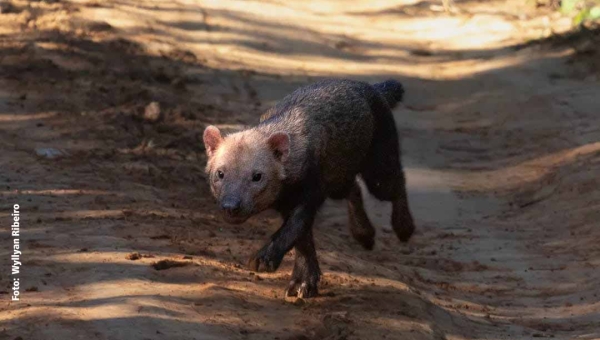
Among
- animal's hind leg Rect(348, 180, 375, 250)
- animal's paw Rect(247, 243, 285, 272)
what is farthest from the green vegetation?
animal's paw Rect(247, 243, 285, 272)

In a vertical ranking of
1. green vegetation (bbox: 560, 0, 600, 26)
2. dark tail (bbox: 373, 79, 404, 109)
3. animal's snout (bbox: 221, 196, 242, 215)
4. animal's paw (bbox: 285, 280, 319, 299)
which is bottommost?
animal's paw (bbox: 285, 280, 319, 299)

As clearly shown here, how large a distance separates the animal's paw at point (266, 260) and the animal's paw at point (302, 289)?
70cm

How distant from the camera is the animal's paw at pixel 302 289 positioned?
24.6ft

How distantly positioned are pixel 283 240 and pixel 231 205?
434 millimetres

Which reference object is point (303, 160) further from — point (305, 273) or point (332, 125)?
point (305, 273)

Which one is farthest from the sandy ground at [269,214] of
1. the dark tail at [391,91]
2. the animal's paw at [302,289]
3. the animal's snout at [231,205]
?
the dark tail at [391,91]

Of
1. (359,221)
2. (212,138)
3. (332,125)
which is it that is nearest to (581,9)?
(359,221)

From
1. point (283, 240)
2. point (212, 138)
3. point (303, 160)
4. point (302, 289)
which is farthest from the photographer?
point (302, 289)

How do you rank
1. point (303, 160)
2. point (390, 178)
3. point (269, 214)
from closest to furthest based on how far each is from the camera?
point (303, 160) < point (390, 178) < point (269, 214)

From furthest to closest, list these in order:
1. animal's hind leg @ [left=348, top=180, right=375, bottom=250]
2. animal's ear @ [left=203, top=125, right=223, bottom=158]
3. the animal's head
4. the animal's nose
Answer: animal's hind leg @ [left=348, top=180, right=375, bottom=250] → animal's ear @ [left=203, top=125, right=223, bottom=158] → the animal's head → the animal's nose

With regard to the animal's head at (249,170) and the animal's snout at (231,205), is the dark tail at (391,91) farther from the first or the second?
the animal's snout at (231,205)

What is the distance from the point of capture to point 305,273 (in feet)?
24.8

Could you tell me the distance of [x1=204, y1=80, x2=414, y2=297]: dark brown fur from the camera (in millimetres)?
6973

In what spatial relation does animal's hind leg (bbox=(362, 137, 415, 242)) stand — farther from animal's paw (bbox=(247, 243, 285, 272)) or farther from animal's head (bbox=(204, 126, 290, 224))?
animal's paw (bbox=(247, 243, 285, 272))
